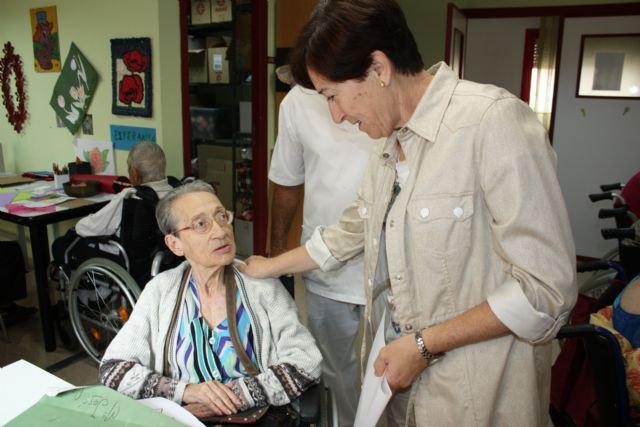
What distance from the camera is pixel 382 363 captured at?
1.10 metres

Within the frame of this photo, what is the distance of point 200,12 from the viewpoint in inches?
157

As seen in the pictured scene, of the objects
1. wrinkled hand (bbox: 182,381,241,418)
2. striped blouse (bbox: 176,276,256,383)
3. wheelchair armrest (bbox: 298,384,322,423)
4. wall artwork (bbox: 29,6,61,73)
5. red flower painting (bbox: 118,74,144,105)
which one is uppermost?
wall artwork (bbox: 29,6,61,73)

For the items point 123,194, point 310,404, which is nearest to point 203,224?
point 310,404

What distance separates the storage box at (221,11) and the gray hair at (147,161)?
1588 mm

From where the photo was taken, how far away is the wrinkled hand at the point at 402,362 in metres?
1.04

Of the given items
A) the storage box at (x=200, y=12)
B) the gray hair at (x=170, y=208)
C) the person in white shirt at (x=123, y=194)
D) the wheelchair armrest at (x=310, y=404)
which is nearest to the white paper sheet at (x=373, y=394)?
the wheelchair armrest at (x=310, y=404)

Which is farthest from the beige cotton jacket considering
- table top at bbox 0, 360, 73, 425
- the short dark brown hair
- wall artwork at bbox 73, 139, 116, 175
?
wall artwork at bbox 73, 139, 116, 175

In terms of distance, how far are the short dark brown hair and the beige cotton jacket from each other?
102 millimetres

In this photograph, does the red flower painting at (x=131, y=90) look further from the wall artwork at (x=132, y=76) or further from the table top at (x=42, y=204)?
the table top at (x=42, y=204)

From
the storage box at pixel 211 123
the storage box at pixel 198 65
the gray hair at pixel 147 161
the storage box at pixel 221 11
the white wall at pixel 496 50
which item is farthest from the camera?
→ the white wall at pixel 496 50

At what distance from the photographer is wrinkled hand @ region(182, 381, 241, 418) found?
134cm

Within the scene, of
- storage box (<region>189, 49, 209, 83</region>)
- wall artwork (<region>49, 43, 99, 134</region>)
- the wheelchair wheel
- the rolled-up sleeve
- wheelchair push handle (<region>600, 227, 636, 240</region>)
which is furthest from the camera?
storage box (<region>189, 49, 209, 83</region>)

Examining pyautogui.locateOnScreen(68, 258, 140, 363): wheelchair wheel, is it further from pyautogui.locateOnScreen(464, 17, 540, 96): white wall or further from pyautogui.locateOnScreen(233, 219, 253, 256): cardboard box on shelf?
pyautogui.locateOnScreen(464, 17, 540, 96): white wall

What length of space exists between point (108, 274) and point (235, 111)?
198 cm
